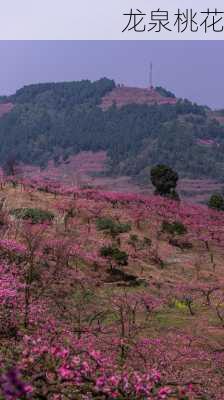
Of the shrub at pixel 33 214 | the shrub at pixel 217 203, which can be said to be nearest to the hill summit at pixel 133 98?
the shrub at pixel 217 203

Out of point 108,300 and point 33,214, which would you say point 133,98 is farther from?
point 108,300

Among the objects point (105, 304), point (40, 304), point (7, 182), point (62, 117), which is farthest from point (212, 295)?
point (62, 117)

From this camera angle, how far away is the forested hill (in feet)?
426

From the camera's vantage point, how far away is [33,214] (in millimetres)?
27969

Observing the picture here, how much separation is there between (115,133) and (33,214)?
13424 centimetres

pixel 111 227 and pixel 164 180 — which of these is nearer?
pixel 111 227

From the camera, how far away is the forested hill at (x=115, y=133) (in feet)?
426

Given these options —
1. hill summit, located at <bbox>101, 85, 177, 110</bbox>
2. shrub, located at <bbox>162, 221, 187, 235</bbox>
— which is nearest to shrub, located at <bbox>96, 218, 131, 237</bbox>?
shrub, located at <bbox>162, 221, 187, 235</bbox>

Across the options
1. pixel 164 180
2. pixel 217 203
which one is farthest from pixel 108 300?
pixel 164 180

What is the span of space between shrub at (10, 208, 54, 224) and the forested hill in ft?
307

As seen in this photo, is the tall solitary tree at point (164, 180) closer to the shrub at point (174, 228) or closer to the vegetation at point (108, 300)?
the vegetation at point (108, 300)

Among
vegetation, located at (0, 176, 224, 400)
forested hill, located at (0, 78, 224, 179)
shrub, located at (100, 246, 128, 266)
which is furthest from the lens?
forested hill, located at (0, 78, 224, 179)

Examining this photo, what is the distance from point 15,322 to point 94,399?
22.8 ft

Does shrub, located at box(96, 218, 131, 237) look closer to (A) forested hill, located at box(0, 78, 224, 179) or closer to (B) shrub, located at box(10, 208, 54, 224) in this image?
(B) shrub, located at box(10, 208, 54, 224)
